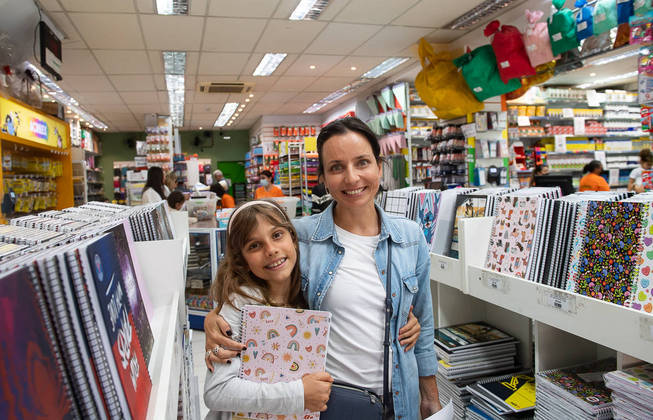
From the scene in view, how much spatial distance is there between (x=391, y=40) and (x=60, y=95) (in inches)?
290

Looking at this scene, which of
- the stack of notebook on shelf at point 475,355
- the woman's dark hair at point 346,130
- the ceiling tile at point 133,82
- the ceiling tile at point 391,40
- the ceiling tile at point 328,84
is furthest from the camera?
the ceiling tile at point 328,84

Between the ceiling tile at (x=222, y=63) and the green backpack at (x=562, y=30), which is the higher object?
the ceiling tile at (x=222, y=63)

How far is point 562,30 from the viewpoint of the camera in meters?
4.63

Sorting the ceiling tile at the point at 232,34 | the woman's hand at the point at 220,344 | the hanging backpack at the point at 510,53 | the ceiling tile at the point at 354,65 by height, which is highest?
the ceiling tile at the point at 354,65

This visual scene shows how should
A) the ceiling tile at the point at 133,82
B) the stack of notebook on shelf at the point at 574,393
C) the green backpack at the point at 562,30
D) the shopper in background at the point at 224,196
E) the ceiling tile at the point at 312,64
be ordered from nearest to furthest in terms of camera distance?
the stack of notebook on shelf at the point at 574,393 < the green backpack at the point at 562,30 < the ceiling tile at the point at 312,64 < the ceiling tile at the point at 133,82 < the shopper in background at the point at 224,196

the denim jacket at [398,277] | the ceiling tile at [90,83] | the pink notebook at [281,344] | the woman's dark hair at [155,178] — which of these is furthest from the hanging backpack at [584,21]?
the ceiling tile at [90,83]

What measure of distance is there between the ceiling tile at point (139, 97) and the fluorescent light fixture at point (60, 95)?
1.13 m

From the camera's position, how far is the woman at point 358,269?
1487 millimetres

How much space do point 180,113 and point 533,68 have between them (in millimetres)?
10233

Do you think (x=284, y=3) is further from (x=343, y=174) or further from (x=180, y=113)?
(x=180, y=113)

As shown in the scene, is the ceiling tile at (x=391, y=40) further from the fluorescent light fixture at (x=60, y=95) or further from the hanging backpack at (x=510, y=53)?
the fluorescent light fixture at (x=60, y=95)

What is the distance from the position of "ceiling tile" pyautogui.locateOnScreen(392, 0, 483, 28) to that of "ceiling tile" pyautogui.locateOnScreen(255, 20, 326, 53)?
43.6 inches

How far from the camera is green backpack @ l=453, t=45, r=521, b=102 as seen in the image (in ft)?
18.5

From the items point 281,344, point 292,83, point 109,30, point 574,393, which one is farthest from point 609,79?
point 281,344
